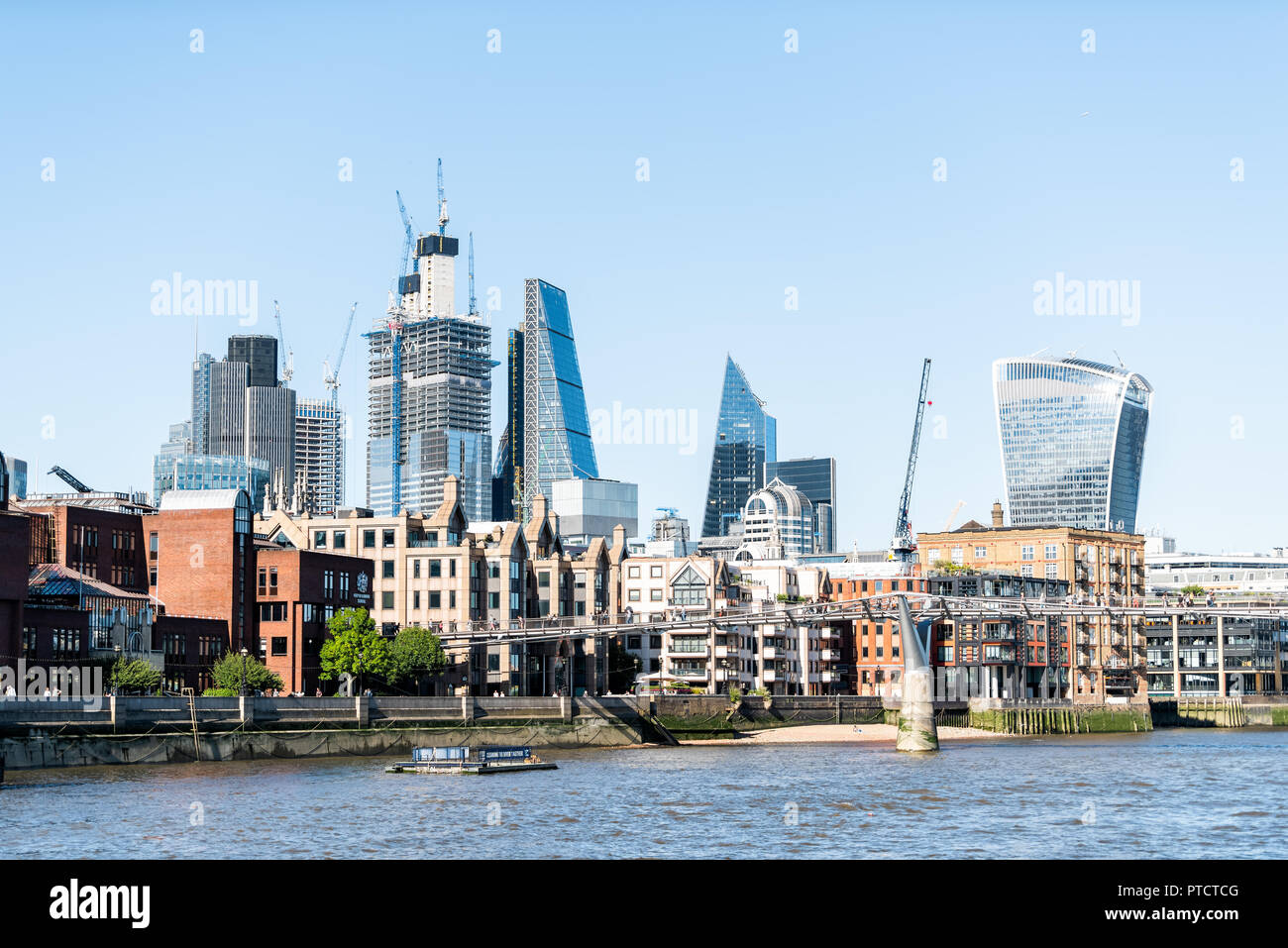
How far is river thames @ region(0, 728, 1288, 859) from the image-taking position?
6141cm

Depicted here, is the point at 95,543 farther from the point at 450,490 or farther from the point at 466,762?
the point at 466,762

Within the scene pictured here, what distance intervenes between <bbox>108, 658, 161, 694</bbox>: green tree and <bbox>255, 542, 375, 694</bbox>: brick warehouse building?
2129 centimetres

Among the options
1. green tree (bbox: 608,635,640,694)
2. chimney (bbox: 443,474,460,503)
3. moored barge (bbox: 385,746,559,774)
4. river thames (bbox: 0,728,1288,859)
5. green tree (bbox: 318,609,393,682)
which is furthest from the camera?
green tree (bbox: 608,635,640,694)

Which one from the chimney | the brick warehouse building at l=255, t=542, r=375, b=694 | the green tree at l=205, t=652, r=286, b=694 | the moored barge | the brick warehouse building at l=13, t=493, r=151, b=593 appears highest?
the chimney

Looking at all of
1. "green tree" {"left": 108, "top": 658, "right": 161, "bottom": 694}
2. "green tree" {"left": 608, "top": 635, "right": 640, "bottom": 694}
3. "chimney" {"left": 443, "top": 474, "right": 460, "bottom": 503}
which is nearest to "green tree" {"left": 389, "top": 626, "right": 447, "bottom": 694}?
"chimney" {"left": 443, "top": 474, "right": 460, "bottom": 503}

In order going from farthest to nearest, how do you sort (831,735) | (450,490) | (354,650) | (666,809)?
(450,490), (831,735), (354,650), (666,809)

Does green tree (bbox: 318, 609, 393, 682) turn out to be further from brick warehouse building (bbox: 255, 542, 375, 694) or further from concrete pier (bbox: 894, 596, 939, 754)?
concrete pier (bbox: 894, 596, 939, 754)

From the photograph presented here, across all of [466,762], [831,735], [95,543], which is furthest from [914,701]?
[95,543]

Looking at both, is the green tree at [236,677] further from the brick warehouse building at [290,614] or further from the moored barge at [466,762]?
the moored barge at [466,762]

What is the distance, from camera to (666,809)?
77.4 metres

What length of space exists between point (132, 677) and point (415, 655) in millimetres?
30872

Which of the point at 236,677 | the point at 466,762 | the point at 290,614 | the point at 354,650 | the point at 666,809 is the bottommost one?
the point at 466,762
